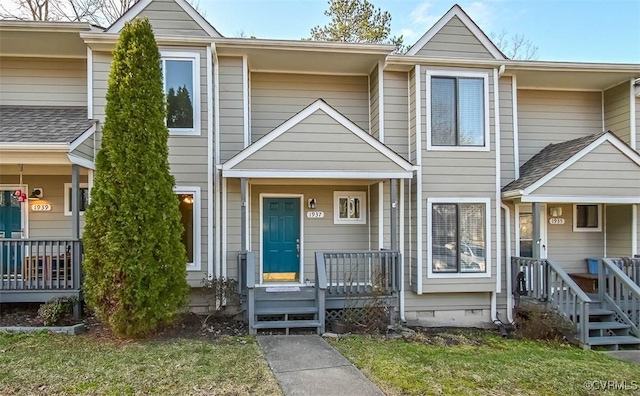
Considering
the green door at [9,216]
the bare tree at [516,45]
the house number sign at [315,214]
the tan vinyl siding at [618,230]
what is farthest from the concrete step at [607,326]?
the bare tree at [516,45]

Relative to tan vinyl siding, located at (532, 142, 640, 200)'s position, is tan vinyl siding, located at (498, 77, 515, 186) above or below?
above

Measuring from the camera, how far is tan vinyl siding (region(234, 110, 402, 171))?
718 cm

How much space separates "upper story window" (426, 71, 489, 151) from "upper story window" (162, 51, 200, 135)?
474 centimetres

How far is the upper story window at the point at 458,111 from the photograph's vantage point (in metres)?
8.07

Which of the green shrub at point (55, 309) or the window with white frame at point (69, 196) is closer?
the green shrub at point (55, 309)

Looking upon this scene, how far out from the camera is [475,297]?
8.21m

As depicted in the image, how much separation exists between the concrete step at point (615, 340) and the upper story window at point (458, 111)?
13.3ft

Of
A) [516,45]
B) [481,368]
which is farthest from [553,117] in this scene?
[516,45]

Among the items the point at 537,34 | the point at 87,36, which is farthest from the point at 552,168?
the point at 537,34

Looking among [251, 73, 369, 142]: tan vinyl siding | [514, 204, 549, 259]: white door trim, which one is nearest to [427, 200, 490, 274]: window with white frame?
[514, 204, 549, 259]: white door trim

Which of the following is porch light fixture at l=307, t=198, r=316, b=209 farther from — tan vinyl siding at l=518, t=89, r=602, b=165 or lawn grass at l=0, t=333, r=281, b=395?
tan vinyl siding at l=518, t=89, r=602, b=165

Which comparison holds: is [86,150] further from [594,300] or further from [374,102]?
[594,300]

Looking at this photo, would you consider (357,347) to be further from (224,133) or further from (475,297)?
(224,133)

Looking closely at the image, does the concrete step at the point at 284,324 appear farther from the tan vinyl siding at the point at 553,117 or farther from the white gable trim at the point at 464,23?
the tan vinyl siding at the point at 553,117
